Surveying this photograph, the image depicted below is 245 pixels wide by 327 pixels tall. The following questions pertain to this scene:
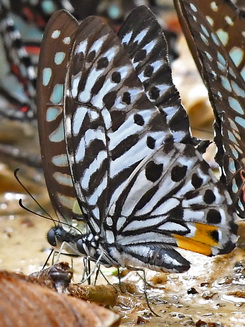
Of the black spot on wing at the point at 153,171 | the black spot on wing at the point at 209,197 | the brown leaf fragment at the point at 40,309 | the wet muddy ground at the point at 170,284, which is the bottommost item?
the brown leaf fragment at the point at 40,309

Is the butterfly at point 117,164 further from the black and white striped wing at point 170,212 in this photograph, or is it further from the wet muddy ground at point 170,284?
the wet muddy ground at point 170,284

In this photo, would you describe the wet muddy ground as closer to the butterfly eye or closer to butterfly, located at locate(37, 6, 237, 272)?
butterfly, located at locate(37, 6, 237, 272)

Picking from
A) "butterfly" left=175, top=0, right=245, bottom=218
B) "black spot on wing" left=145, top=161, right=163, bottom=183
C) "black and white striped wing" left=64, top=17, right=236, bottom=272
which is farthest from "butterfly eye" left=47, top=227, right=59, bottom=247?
"butterfly" left=175, top=0, right=245, bottom=218

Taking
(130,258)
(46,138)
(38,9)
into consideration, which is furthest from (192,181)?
(38,9)

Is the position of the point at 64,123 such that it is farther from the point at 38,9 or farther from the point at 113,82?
the point at 38,9

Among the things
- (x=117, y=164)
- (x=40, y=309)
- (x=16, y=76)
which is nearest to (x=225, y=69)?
(x=117, y=164)

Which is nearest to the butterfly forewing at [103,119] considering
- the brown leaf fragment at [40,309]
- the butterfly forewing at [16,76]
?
the brown leaf fragment at [40,309]
